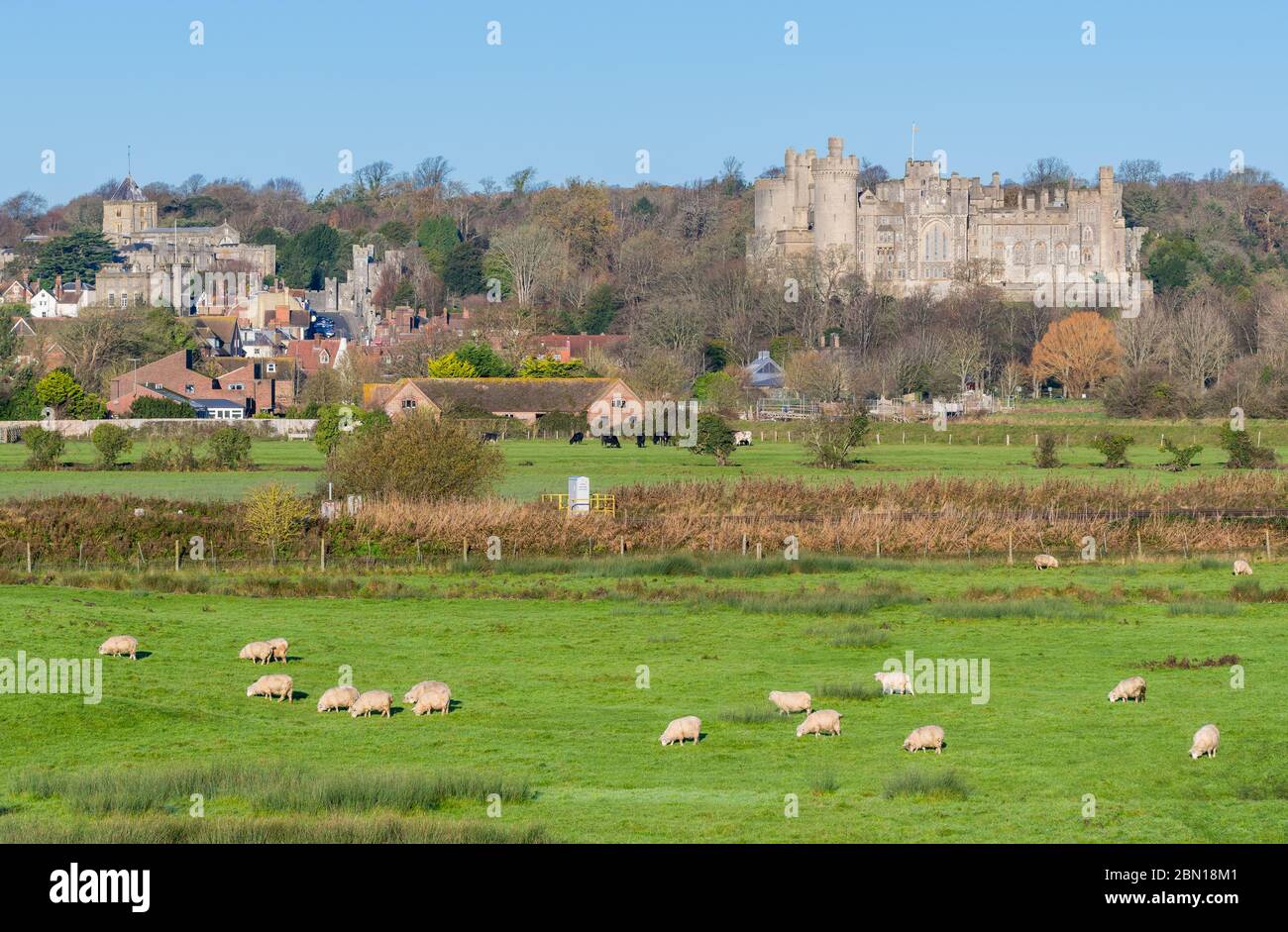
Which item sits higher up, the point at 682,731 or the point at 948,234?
the point at 948,234

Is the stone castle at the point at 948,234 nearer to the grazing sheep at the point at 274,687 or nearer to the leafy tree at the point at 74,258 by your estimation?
the leafy tree at the point at 74,258

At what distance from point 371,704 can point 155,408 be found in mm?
70496

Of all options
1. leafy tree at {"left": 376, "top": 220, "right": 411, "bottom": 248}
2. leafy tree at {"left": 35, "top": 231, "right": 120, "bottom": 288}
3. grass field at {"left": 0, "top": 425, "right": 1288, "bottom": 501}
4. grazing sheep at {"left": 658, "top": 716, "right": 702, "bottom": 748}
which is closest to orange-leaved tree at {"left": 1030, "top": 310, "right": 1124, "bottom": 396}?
grass field at {"left": 0, "top": 425, "right": 1288, "bottom": 501}

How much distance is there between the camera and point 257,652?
22.6 meters

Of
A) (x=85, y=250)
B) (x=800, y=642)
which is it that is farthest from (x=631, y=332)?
(x=800, y=642)

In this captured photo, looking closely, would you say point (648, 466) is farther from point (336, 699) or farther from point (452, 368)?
point (336, 699)

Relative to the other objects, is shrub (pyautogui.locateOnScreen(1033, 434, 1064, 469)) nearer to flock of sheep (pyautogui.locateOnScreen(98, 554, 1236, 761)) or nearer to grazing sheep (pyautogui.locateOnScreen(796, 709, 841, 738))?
flock of sheep (pyautogui.locateOnScreen(98, 554, 1236, 761))

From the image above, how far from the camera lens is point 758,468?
57344 mm

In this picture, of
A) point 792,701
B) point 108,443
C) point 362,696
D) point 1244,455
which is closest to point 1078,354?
point 1244,455

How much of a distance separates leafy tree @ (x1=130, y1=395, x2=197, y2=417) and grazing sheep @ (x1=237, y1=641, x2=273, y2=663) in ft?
215

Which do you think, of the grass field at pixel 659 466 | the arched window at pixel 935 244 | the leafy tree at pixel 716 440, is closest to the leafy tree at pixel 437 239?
the arched window at pixel 935 244

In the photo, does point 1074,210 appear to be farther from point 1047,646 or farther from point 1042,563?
point 1047,646

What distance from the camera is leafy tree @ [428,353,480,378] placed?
95000 millimetres
